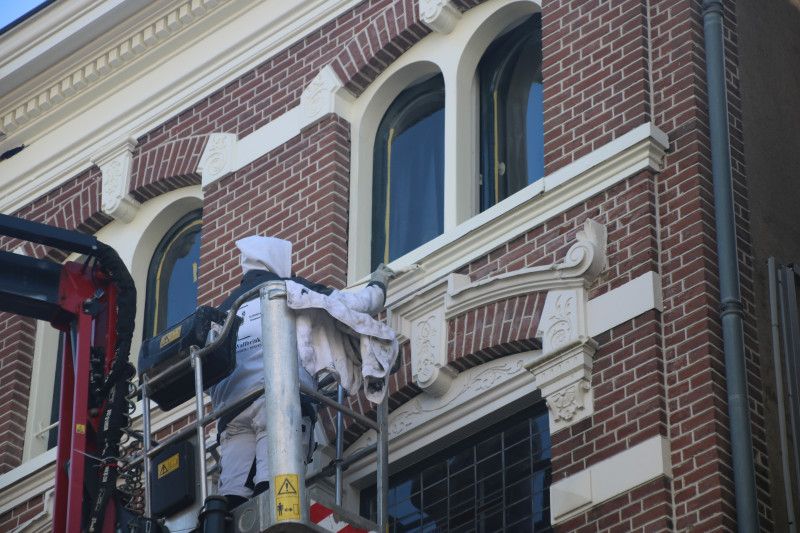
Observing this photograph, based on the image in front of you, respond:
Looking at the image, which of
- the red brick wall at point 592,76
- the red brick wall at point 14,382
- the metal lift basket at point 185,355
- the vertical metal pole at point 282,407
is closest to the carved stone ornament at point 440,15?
the red brick wall at point 592,76

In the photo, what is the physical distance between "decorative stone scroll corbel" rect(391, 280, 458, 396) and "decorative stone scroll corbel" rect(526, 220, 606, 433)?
0.84 metres

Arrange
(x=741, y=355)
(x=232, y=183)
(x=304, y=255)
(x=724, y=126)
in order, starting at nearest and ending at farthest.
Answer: (x=741, y=355) → (x=724, y=126) → (x=304, y=255) → (x=232, y=183)

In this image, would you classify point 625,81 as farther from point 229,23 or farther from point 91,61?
point 91,61

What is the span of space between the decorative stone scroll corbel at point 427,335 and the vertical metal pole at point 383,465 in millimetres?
560

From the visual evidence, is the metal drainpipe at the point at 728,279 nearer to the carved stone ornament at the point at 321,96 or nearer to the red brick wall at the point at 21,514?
the carved stone ornament at the point at 321,96

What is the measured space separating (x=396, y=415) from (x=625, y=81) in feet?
9.34

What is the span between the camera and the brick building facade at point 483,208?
11.3 meters

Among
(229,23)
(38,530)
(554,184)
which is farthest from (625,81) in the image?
(38,530)

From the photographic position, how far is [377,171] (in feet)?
48.1

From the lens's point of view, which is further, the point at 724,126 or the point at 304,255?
the point at 304,255

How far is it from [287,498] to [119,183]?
265 inches

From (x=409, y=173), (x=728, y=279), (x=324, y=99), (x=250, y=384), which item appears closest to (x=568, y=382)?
(x=728, y=279)

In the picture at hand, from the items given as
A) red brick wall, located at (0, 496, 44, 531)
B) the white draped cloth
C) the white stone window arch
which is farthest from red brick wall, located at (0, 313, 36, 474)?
the white draped cloth

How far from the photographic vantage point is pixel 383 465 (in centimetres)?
1138
